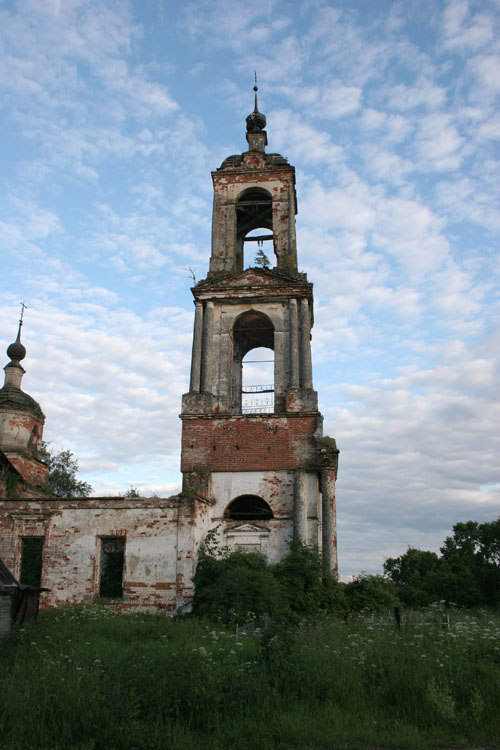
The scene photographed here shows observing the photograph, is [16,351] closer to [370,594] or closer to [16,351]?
[16,351]

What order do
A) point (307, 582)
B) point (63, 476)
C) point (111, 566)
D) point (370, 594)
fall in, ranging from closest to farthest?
point (307, 582), point (370, 594), point (111, 566), point (63, 476)

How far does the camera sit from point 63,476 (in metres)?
37.6

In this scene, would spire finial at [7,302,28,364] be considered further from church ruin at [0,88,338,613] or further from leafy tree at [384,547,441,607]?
leafy tree at [384,547,441,607]

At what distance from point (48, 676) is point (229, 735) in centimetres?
255

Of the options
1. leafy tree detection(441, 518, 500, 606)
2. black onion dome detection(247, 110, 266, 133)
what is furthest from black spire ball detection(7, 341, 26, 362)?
leafy tree detection(441, 518, 500, 606)

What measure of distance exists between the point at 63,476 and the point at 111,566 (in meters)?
22.4

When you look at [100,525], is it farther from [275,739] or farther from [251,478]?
[275,739]

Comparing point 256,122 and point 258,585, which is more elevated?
point 256,122

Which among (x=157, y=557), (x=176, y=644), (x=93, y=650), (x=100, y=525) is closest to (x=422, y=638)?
(x=176, y=644)

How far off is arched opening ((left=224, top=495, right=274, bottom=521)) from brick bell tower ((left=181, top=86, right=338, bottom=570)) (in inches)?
1.3

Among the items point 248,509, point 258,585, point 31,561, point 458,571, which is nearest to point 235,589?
point 258,585

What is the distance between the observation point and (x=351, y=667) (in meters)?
7.35

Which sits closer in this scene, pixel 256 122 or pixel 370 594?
pixel 370 594

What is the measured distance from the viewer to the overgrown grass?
566 cm
